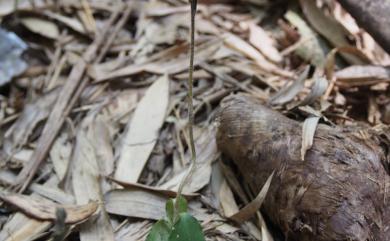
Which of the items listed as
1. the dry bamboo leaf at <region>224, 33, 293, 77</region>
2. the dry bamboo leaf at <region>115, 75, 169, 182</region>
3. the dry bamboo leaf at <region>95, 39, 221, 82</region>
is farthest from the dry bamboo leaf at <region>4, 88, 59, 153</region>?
the dry bamboo leaf at <region>224, 33, 293, 77</region>

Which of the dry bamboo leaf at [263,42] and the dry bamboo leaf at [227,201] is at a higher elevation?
the dry bamboo leaf at [263,42]

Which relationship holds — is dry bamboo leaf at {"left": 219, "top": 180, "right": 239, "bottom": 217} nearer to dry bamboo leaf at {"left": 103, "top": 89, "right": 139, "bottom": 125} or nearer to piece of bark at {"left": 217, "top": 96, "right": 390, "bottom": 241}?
piece of bark at {"left": 217, "top": 96, "right": 390, "bottom": 241}

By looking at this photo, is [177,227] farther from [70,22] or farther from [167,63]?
[70,22]

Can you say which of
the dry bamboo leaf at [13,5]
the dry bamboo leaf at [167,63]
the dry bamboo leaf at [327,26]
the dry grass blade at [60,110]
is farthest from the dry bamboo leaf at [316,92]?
the dry bamboo leaf at [13,5]

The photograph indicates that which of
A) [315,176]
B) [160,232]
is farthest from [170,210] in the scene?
[315,176]

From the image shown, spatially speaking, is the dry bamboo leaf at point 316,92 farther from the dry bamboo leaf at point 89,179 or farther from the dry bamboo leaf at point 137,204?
the dry bamboo leaf at point 89,179

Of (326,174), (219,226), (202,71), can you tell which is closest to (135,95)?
(202,71)
